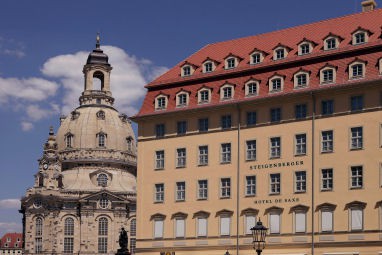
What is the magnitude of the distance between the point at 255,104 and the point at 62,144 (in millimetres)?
102163

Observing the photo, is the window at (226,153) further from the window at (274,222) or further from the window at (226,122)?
the window at (274,222)

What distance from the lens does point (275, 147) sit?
6391 cm

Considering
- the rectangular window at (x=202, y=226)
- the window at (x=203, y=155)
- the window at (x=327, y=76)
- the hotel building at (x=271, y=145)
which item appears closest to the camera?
the hotel building at (x=271, y=145)

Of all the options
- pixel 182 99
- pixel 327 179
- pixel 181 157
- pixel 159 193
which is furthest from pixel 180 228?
pixel 327 179

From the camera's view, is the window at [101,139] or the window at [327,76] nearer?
the window at [327,76]

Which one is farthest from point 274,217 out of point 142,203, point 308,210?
point 142,203

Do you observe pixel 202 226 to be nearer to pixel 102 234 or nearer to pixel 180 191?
pixel 180 191

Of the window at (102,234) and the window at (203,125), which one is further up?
the window at (203,125)

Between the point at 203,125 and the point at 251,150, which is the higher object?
the point at 203,125

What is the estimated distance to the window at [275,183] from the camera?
2492 inches

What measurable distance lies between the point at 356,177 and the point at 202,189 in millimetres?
12925

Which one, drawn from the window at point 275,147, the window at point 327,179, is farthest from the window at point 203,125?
the window at point 327,179

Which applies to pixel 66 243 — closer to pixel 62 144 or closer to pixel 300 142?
pixel 62 144

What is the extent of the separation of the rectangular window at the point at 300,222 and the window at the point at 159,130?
13850 mm
